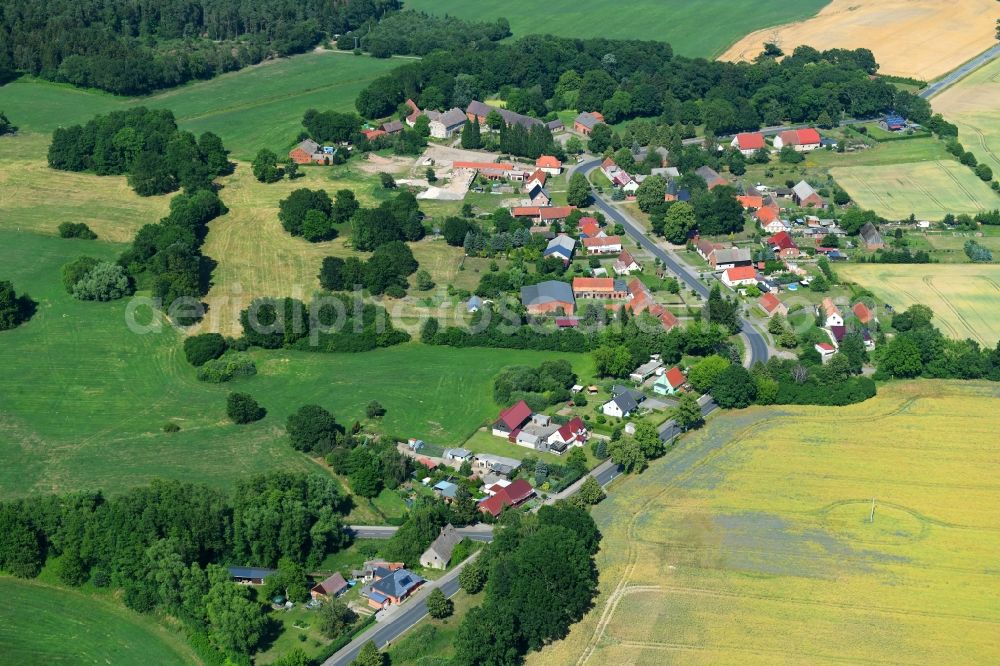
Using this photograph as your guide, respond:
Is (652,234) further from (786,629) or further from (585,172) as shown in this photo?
(786,629)

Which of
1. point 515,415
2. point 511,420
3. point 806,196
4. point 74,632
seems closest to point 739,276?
point 806,196

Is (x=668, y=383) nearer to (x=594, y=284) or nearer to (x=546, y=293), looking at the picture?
(x=546, y=293)

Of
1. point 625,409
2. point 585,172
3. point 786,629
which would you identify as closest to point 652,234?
point 585,172

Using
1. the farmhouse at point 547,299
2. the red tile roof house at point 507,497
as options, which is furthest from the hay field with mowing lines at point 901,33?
the red tile roof house at point 507,497

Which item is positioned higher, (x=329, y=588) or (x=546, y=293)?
(x=546, y=293)

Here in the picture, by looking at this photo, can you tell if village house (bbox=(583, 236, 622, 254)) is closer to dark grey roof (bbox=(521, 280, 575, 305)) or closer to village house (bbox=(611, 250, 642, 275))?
village house (bbox=(611, 250, 642, 275))
